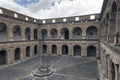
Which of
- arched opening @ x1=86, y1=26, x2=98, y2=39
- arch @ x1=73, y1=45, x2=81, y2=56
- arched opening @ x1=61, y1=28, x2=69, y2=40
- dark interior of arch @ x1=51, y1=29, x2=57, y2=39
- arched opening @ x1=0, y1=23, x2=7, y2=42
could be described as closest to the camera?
arched opening @ x1=0, y1=23, x2=7, y2=42

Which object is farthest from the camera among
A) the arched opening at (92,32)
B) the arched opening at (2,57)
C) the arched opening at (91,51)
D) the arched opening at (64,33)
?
the arched opening at (64,33)

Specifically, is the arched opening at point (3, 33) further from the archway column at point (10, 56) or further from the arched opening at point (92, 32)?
the arched opening at point (92, 32)

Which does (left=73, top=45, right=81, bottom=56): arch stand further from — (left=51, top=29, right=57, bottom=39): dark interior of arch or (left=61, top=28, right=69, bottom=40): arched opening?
(left=51, top=29, right=57, bottom=39): dark interior of arch

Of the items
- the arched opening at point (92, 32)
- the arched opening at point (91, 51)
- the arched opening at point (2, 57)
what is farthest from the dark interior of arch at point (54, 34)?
the arched opening at point (2, 57)

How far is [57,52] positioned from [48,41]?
3946 mm

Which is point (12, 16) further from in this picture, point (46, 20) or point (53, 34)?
point (53, 34)

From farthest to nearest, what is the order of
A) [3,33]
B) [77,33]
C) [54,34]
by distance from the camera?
[54,34]
[77,33]
[3,33]

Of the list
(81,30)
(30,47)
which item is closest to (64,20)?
(81,30)

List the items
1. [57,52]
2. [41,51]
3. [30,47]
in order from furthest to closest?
[41,51] → [57,52] → [30,47]

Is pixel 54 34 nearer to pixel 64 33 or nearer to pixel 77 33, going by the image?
pixel 64 33

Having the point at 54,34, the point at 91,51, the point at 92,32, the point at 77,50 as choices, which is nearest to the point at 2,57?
the point at 54,34

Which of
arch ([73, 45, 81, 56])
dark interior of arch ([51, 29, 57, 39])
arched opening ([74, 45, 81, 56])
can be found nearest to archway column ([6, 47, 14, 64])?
dark interior of arch ([51, 29, 57, 39])

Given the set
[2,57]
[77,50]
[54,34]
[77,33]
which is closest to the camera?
[2,57]

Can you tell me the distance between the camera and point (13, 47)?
19297mm
